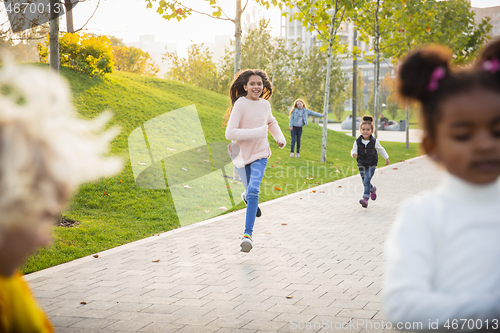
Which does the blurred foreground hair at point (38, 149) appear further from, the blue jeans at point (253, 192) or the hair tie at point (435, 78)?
the blue jeans at point (253, 192)

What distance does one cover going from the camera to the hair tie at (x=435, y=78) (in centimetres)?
141

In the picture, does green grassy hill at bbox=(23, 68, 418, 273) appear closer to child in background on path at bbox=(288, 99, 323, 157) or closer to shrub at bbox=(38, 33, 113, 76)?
shrub at bbox=(38, 33, 113, 76)

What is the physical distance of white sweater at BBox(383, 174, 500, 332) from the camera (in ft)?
4.47

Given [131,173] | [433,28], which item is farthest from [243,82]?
[433,28]

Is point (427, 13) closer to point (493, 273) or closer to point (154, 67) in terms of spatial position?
point (493, 273)

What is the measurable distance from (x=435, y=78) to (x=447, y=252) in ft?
1.67

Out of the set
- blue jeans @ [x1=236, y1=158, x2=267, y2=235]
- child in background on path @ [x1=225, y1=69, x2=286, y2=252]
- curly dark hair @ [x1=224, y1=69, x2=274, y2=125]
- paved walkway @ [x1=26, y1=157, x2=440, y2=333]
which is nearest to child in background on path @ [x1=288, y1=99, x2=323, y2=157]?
paved walkway @ [x1=26, y1=157, x2=440, y2=333]

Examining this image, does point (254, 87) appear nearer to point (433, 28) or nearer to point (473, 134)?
point (473, 134)

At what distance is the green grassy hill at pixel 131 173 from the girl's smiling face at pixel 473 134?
16.4ft

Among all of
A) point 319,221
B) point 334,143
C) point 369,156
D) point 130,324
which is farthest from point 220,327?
point 334,143

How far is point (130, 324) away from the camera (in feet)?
12.3

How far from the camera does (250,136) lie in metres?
5.78

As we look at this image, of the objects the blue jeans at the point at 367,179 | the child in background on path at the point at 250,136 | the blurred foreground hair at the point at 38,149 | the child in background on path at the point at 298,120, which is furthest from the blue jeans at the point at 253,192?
the child in background on path at the point at 298,120

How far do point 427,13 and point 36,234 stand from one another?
818 inches
